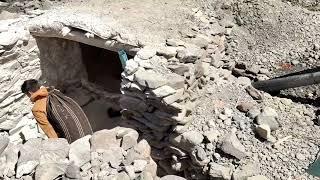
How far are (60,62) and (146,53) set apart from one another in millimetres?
2120

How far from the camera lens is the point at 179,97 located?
4957 millimetres

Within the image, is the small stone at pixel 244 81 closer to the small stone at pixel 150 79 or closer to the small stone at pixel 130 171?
the small stone at pixel 150 79

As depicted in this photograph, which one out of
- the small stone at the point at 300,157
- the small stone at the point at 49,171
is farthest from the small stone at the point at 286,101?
the small stone at the point at 49,171

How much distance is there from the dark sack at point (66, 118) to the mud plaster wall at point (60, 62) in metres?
1.18

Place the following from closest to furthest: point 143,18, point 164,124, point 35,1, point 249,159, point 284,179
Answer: point 284,179 → point 249,159 → point 164,124 → point 143,18 → point 35,1

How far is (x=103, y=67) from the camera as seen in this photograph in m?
7.65

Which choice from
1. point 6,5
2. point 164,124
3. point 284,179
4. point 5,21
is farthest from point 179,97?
point 6,5

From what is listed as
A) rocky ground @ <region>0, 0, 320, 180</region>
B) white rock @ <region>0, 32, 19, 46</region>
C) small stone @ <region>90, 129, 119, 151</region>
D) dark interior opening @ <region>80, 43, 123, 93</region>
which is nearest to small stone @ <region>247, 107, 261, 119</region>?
rocky ground @ <region>0, 0, 320, 180</region>

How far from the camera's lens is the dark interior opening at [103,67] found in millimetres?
7379

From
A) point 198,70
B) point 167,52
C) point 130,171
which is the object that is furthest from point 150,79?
point 130,171

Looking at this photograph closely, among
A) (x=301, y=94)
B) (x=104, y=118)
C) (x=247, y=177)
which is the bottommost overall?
(x=104, y=118)

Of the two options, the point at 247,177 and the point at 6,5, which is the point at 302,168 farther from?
the point at 6,5

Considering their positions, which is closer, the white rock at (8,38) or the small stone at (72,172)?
the small stone at (72,172)

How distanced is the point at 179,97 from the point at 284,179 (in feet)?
4.71
